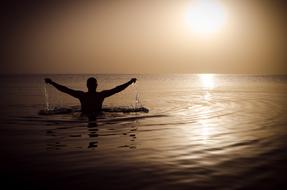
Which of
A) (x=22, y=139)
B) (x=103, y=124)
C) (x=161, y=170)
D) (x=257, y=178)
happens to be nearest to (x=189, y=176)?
(x=161, y=170)

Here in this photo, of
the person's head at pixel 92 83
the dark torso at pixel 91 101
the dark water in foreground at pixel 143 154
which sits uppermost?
the person's head at pixel 92 83

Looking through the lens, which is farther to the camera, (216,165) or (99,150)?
(99,150)

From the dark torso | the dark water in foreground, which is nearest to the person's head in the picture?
the dark torso

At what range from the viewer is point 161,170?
803 centimetres

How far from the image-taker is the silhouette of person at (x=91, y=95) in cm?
1697

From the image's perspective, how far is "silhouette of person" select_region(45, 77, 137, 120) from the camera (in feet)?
55.7

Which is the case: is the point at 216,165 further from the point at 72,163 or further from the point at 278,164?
the point at 72,163

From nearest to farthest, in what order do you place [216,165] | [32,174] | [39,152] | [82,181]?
1. [82,181]
2. [32,174]
3. [216,165]
4. [39,152]

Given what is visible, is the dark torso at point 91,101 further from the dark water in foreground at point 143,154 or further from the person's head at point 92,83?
the dark water in foreground at point 143,154

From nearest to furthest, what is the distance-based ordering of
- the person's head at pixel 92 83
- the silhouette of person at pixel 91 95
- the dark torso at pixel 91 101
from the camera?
the person's head at pixel 92 83, the silhouette of person at pixel 91 95, the dark torso at pixel 91 101

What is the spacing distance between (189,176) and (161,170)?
75 centimetres

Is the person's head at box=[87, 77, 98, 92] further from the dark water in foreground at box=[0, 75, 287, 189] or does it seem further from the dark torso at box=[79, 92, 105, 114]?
the dark water in foreground at box=[0, 75, 287, 189]

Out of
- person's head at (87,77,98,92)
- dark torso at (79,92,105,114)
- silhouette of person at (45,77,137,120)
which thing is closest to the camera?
person's head at (87,77,98,92)

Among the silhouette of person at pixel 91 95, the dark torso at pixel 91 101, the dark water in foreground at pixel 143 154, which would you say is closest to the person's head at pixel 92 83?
the silhouette of person at pixel 91 95
